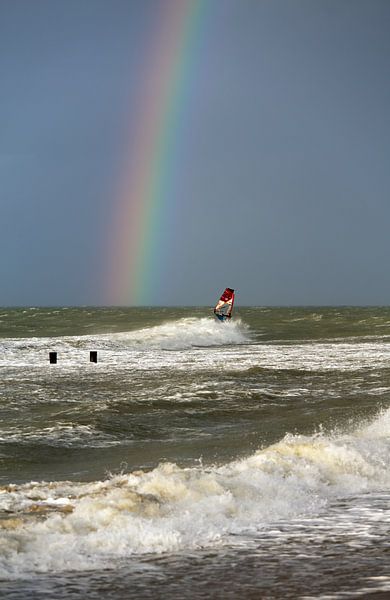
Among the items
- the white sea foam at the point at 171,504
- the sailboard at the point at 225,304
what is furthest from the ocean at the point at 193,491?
the sailboard at the point at 225,304

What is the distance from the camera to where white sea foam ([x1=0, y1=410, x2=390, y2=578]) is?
5.90 metres

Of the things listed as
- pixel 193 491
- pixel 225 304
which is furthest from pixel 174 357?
pixel 225 304

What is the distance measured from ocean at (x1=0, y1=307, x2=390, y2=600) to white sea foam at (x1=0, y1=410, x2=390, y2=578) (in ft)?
0.07

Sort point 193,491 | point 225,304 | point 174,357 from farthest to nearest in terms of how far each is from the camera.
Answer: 1. point 225,304
2. point 174,357
3. point 193,491

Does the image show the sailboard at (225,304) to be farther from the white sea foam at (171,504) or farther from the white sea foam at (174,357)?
the white sea foam at (171,504)

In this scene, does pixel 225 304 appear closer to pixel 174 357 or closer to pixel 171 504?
pixel 174 357

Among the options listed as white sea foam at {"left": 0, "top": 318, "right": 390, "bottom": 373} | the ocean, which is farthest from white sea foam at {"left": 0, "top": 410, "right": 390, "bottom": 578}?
white sea foam at {"left": 0, "top": 318, "right": 390, "bottom": 373}

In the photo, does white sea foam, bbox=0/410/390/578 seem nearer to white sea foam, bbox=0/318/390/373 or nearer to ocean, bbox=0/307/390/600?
ocean, bbox=0/307/390/600

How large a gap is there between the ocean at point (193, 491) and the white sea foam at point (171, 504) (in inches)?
0.9

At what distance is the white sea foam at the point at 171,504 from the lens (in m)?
5.90

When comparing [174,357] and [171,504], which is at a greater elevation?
[171,504]

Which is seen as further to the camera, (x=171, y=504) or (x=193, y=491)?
(x=193, y=491)

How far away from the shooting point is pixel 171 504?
7348mm

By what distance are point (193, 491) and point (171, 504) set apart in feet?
1.28
